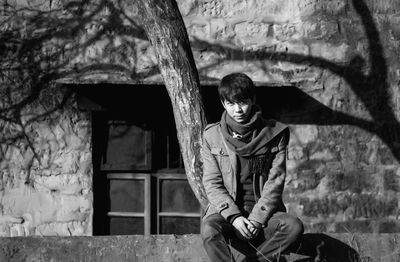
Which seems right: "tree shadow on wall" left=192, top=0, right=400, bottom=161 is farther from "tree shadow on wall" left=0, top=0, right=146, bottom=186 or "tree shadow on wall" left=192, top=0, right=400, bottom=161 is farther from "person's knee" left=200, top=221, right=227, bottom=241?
"person's knee" left=200, top=221, right=227, bottom=241

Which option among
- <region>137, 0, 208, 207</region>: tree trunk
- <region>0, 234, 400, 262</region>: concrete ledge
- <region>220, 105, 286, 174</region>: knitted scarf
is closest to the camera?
<region>220, 105, 286, 174</region>: knitted scarf

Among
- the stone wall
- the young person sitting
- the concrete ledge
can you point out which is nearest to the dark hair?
the young person sitting

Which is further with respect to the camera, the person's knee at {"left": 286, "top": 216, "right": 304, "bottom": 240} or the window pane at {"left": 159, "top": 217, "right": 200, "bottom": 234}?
the window pane at {"left": 159, "top": 217, "right": 200, "bottom": 234}

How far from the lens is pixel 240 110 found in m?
4.04

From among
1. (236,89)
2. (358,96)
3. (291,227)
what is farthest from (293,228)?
(358,96)

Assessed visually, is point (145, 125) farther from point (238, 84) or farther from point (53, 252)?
point (238, 84)

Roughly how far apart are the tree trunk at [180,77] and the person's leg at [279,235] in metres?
1.04

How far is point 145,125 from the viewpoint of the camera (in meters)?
7.12

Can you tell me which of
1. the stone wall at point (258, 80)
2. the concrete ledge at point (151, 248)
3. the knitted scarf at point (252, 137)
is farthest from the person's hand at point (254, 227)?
the stone wall at point (258, 80)

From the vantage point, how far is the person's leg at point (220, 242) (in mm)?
3988

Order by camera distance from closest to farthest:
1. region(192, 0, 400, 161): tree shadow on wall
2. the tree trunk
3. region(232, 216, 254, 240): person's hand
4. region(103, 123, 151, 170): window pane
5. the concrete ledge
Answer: region(232, 216, 254, 240): person's hand < the concrete ledge < the tree trunk < region(192, 0, 400, 161): tree shadow on wall < region(103, 123, 151, 170): window pane

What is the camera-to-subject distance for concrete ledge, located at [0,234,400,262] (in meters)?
4.57

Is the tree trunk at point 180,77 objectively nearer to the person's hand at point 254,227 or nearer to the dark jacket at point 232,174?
the dark jacket at point 232,174

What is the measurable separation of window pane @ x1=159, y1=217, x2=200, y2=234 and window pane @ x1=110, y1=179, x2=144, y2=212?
236 mm
